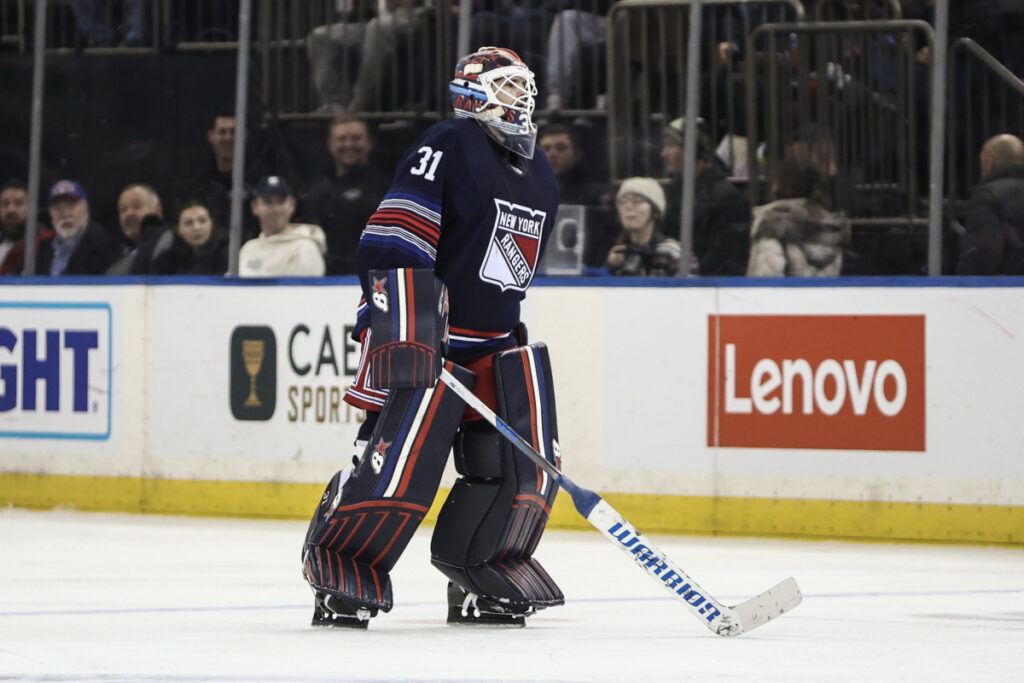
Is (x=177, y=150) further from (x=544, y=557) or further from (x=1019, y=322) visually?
(x=1019, y=322)

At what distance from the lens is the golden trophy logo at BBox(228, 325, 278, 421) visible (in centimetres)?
882

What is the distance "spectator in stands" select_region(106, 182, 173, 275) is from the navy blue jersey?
419 centimetres

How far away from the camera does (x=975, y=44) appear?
7.81m

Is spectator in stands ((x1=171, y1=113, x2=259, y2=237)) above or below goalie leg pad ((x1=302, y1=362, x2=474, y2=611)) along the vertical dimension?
above

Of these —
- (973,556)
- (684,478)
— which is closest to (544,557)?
(684,478)

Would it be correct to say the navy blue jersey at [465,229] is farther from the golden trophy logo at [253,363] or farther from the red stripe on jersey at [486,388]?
the golden trophy logo at [253,363]

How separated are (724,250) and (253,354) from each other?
2.17 metres

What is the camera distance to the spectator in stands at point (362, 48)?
883 cm

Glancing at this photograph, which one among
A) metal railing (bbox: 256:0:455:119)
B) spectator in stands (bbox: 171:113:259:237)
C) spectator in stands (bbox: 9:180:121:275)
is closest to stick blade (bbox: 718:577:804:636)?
metal railing (bbox: 256:0:455:119)

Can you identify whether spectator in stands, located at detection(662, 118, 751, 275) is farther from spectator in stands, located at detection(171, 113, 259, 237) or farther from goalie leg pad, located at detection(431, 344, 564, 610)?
goalie leg pad, located at detection(431, 344, 564, 610)

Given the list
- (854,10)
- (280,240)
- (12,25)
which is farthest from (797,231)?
(12,25)

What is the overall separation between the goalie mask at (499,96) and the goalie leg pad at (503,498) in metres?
0.58

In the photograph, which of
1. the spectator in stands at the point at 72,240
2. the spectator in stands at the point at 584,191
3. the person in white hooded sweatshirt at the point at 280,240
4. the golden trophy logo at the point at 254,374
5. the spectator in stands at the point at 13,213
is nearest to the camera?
the spectator in stands at the point at 584,191

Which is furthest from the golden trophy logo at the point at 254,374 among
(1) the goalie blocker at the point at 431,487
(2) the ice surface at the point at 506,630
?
(1) the goalie blocker at the point at 431,487
